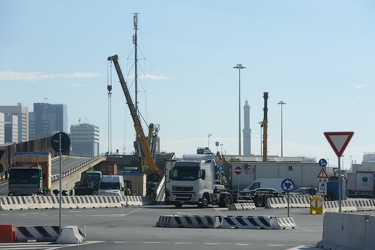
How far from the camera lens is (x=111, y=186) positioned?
63.9m

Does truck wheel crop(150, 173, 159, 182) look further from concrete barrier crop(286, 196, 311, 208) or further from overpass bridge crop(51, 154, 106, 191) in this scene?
concrete barrier crop(286, 196, 311, 208)

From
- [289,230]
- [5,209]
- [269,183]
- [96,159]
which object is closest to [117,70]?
[269,183]

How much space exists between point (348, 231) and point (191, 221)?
11.6 m

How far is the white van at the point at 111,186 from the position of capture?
207 ft

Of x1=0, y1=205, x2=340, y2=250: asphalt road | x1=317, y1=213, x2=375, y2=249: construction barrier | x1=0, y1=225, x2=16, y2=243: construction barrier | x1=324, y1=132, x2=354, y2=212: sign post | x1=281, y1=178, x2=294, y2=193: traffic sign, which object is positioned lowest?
x1=0, y1=205, x2=340, y2=250: asphalt road

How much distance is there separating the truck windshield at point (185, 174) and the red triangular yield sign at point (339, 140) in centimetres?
3222

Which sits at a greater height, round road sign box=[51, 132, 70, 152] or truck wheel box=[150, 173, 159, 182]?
round road sign box=[51, 132, 70, 152]

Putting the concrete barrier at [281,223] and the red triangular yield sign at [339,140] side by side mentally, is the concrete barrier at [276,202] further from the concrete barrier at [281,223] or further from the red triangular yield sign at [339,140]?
the red triangular yield sign at [339,140]

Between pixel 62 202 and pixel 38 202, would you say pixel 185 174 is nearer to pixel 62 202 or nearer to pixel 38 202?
pixel 62 202

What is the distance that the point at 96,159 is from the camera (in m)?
137

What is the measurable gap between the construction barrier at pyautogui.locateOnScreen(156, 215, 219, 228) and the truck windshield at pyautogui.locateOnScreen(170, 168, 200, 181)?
2210 centimetres

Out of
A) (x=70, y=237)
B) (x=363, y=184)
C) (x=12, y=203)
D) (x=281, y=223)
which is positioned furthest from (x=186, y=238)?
(x=363, y=184)

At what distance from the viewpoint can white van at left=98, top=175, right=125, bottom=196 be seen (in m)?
63.0

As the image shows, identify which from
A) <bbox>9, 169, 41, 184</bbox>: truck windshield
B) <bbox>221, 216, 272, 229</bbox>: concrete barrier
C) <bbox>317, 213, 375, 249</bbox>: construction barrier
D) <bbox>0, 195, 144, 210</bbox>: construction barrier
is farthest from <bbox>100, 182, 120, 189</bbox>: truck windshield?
<bbox>317, 213, 375, 249</bbox>: construction barrier
